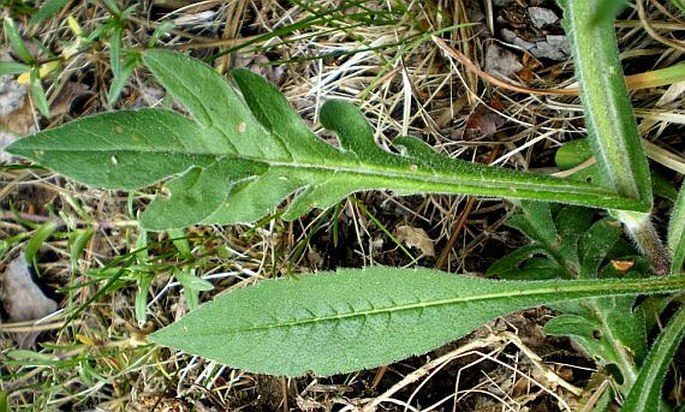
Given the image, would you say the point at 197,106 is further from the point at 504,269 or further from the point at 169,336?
the point at 504,269

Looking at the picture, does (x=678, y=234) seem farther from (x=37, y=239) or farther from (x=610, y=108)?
(x=37, y=239)

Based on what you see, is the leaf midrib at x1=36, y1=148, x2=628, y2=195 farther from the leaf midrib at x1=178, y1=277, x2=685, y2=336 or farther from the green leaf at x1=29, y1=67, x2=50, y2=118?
the green leaf at x1=29, y1=67, x2=50, y2=118

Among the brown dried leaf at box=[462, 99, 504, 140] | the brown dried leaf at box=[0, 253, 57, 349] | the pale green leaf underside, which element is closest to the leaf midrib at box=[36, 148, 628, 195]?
the pale green leaf underside

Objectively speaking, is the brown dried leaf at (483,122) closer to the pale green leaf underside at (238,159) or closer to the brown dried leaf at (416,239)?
the brown dried leaf at (416,239)

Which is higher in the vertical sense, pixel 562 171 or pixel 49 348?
pixel 562 171

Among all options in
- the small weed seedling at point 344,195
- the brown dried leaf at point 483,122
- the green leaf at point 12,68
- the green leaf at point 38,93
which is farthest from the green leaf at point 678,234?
the green leaf at point 12,68

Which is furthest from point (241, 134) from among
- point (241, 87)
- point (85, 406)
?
point (85, 406)
